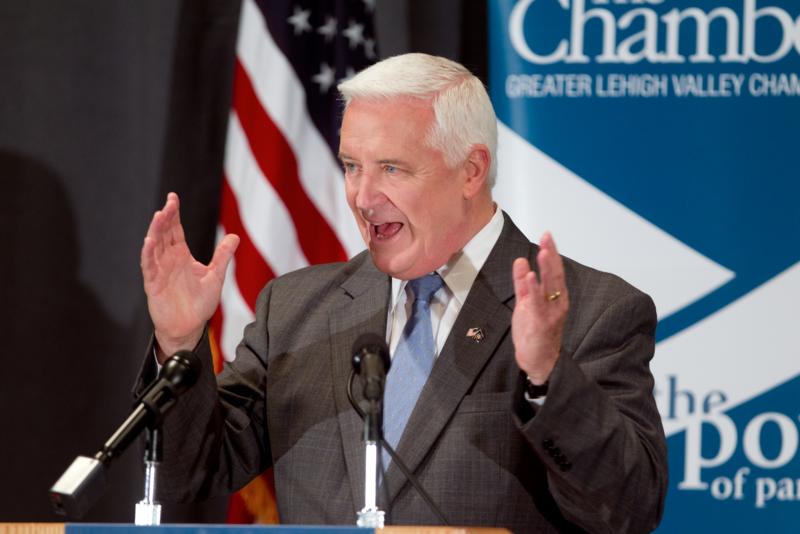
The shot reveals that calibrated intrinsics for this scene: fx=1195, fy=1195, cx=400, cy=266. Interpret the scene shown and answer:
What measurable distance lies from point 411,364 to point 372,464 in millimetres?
593

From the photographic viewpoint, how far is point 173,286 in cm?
224

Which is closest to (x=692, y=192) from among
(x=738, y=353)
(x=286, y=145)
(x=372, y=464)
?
(x=738, y=353)

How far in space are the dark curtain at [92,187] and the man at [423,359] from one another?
1514mm

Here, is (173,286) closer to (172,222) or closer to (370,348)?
(172,222)

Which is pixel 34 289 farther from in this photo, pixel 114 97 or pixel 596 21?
pixel 596 21

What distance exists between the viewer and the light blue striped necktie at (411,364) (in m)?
2.42

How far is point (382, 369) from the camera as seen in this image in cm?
196

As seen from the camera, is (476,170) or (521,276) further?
(476,170)

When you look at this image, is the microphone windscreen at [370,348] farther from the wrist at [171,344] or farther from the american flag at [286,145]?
the american flag at [286,145]

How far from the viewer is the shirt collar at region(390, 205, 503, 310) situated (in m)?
2.54

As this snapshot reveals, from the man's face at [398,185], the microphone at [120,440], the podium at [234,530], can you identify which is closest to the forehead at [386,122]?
the man's face at [398,185]

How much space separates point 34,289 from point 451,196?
2.05 metres

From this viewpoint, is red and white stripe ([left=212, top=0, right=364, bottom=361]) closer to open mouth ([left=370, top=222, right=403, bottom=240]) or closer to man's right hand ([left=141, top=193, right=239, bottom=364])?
open mouth ([left=370, top=222, right=403, bottom=240])

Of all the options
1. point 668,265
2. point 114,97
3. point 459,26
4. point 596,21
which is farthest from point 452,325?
point 114,97
